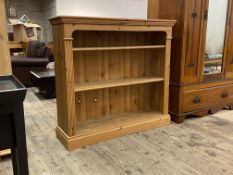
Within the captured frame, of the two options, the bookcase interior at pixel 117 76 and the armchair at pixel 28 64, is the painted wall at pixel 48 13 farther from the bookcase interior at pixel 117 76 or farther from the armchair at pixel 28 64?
the bookcase interior at pixel 117 76

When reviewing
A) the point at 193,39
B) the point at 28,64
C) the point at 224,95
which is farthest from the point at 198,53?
the point at 28,64

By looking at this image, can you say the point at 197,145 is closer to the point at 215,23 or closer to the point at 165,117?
the point at 165,117

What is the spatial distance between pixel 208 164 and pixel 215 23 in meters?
1.65

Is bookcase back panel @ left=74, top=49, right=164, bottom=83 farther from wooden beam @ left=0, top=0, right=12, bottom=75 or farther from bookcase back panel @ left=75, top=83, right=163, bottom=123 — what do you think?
wooden beam @ left=0, top=0, right=12, bottom=75

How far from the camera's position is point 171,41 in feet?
8.46

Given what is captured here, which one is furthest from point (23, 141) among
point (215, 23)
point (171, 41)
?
point (215, 23)

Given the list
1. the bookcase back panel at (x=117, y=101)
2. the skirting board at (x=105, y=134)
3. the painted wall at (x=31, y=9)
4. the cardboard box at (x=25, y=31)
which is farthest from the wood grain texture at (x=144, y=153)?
the painted wall at (x=31, y=9)

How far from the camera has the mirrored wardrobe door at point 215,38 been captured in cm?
263

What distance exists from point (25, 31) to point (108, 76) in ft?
13.1

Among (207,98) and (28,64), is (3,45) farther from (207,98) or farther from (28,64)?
(28,64)

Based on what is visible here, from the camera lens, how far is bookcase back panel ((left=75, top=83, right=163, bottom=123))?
2.41 m

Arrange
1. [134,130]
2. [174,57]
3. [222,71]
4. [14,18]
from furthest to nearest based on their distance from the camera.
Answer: [14,18]
[222,71]
[174,57]
[134,130]

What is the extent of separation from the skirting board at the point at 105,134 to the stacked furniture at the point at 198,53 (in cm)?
28

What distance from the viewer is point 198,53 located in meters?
2.59
